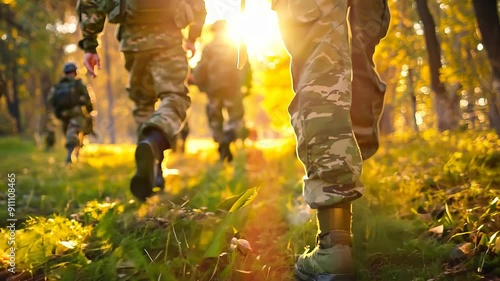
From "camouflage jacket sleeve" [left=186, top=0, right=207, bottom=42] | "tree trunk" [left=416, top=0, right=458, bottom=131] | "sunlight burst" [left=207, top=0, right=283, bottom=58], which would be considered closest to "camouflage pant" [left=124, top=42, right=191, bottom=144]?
"camouflage jacket sleeve" [left=186, top=0, right=207, bottom=42]

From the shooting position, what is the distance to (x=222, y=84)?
831 cm

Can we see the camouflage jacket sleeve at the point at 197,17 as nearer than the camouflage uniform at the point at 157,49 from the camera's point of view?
No

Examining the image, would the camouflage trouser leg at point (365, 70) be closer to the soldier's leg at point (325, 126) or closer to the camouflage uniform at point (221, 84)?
the soldier's leg at point (325, 126)

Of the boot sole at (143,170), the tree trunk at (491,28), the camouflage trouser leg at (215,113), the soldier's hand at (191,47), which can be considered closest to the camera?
the boot sole at (143,170)

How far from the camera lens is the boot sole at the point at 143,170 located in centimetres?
314

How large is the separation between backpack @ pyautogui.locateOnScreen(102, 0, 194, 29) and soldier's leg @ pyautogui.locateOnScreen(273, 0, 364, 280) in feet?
5.89

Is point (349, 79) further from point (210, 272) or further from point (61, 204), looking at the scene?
point (61, 204)

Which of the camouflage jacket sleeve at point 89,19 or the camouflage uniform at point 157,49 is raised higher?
the camouflage jacket sleeve at point 89,19

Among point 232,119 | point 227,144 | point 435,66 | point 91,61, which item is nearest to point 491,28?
point 435,66

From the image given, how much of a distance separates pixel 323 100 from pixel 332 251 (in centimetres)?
62

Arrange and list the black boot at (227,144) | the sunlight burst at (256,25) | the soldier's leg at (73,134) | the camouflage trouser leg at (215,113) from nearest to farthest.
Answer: the sunlight burst at (256,25) < the black boot at (227,144) < the camouflage trouser leg at (215,113) < the soldier's leg at (73,134)

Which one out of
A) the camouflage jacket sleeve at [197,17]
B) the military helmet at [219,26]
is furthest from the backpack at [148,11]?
the military helmet at [219,26]

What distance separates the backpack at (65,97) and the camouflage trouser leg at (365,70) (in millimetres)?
7812

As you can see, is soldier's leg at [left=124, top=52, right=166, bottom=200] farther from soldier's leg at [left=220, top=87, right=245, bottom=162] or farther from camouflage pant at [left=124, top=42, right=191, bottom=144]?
soldier's leg at [left=220, top=87, right=245, bottom=162]
